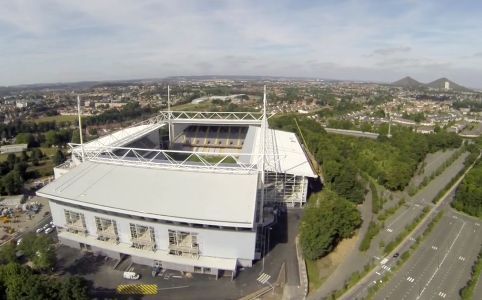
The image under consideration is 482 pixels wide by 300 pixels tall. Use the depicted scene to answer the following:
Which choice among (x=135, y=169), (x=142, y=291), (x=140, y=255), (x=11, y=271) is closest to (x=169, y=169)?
(x=135, y=169)

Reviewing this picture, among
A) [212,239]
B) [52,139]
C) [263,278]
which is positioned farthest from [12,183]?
[263,278]

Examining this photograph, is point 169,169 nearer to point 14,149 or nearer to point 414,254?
point 414,254

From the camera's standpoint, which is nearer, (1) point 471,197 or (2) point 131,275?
(2) point 131,275

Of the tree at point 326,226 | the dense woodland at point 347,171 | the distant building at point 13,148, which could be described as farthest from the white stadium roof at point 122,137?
the distant building at point 13,148

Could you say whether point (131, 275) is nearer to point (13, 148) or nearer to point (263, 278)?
point (263, 278)

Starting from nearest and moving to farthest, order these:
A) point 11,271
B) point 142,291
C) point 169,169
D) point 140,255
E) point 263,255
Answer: point 11,271 → point 142,291 → point 140,255 → point 263,255 → point 169,169

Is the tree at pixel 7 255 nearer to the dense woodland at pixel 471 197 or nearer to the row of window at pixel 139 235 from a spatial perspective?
the row of window at pixel 139 235
